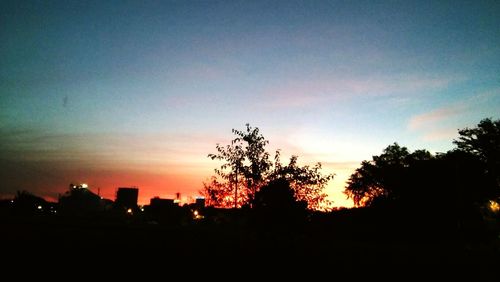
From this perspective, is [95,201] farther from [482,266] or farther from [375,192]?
[482,266]

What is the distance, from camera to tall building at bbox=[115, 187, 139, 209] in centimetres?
11450

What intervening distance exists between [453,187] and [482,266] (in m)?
20.3

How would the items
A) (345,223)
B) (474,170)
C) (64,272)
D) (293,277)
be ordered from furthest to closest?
1. (474,170)
2. (345,223)
3. (293,277)
4. (64,272)

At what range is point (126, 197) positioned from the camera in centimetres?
11575

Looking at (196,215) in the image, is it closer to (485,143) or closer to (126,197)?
(126,197)

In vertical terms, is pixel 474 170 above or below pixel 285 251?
→ above

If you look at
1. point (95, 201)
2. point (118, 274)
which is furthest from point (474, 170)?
point (95, 201)

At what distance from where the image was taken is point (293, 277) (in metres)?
14.4

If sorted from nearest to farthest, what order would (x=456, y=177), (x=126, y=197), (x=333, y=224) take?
(x=456, y=177)
(x=333, y=224)
(x=126, y=197)

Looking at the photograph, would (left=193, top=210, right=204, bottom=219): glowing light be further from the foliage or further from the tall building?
the foliage

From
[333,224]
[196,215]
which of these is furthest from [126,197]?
[333,224]

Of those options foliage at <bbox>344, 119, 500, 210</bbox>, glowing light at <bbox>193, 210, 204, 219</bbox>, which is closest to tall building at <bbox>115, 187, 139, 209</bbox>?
glowing light at <bbox>193, 210, 204, 219</bbox>

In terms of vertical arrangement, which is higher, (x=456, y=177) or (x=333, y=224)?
(x=456, y=177)

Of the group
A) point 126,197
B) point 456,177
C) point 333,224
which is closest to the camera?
point 456,177
